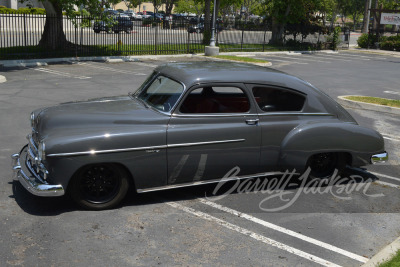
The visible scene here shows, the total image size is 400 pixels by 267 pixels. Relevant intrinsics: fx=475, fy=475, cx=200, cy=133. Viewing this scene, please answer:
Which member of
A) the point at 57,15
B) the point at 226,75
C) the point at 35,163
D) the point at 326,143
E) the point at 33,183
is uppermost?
the point at 57,15

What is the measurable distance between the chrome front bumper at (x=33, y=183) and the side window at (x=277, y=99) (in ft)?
9.43

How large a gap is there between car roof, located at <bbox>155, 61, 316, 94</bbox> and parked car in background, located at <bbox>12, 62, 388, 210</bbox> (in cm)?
1

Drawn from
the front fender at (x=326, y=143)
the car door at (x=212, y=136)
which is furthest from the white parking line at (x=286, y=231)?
the front fender at (x=326, y=143)

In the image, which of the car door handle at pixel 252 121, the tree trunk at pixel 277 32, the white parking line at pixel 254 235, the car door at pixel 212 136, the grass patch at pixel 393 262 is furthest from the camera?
the tree trunk at pixel 277 32

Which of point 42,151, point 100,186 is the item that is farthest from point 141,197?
point 42,151

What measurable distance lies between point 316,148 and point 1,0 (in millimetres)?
47902

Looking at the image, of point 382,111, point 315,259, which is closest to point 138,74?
point 382,111

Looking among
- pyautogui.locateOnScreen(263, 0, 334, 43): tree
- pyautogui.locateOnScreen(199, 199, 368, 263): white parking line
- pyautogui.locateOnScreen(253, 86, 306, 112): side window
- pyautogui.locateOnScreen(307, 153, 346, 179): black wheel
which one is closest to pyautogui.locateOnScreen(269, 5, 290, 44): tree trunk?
pyautogui.locateOnScreen(263, 0, 334, 43): tree

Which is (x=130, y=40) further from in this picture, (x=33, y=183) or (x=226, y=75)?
(x=33, y=183)

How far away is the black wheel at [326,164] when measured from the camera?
7.03 meters

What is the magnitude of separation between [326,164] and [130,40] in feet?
82.2

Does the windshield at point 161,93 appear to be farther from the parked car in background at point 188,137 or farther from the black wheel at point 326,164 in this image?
the black wheel at point 326,164

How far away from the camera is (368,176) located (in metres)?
7.64

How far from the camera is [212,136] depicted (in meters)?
6.11
